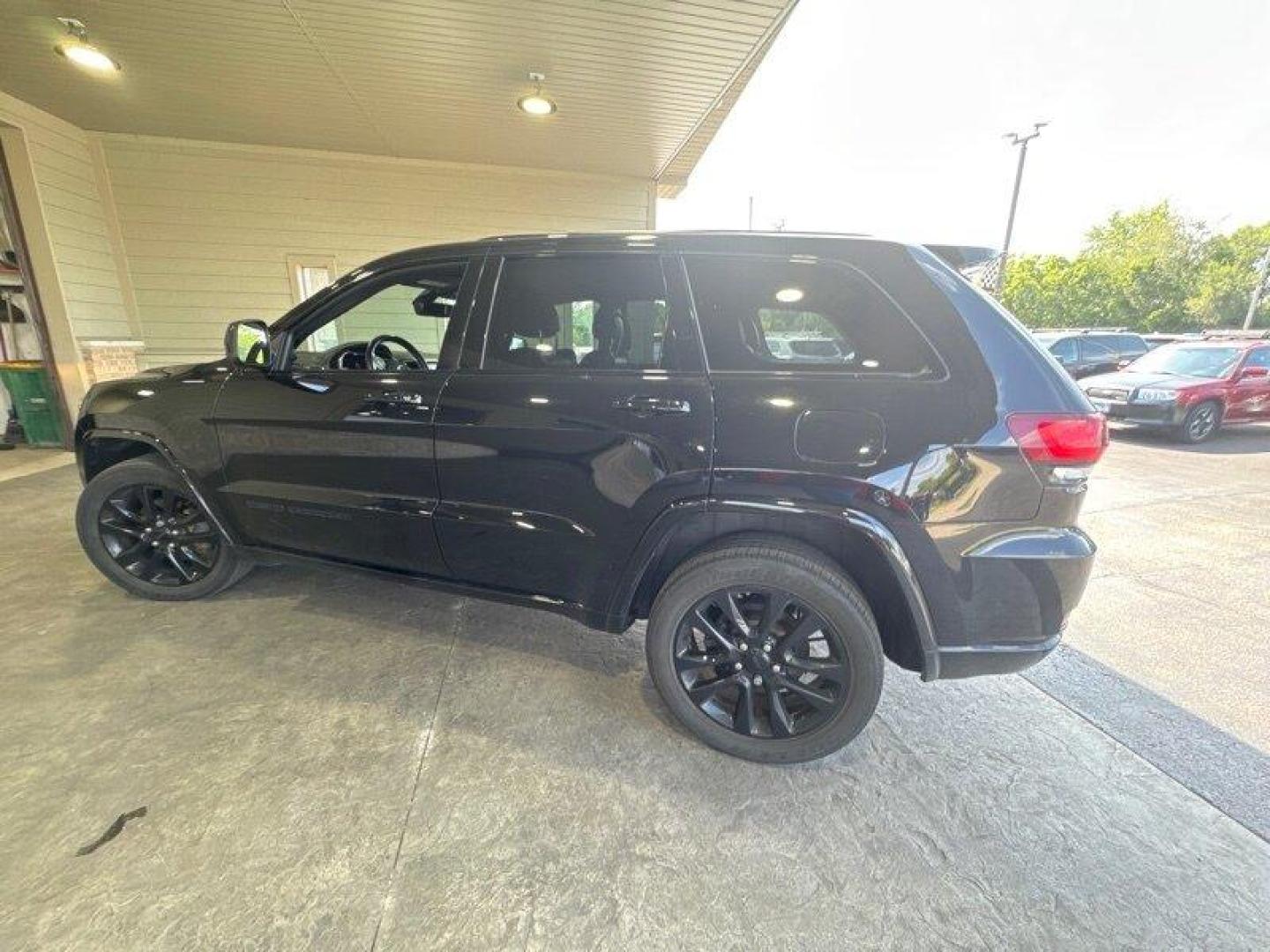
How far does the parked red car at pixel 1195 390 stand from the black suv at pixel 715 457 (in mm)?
8128

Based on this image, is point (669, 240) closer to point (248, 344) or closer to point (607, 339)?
point (607, 339)

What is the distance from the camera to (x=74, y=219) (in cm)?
571

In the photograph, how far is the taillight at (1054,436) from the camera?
151cm

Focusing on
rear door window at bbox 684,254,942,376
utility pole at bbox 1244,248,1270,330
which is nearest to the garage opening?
rear door window at bbox 684,254,942,376

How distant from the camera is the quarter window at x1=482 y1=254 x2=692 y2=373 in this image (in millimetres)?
1849

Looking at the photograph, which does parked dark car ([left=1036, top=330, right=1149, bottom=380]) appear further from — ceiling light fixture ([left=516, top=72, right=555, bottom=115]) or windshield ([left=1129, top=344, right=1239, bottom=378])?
ceiling light fixture ([left=516, top=72, right=555, bottom=115])

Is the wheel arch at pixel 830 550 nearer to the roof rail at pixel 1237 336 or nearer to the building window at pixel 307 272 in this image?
the building window at pixel 307 272

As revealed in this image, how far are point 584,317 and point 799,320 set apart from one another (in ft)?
2.64

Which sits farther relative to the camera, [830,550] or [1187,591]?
[1187,591]

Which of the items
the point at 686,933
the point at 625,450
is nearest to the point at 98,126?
the point at 625,450

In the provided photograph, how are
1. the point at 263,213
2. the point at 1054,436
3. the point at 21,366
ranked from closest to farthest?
the point at 1054,436 < the point at 21,366 < the point at 263,213

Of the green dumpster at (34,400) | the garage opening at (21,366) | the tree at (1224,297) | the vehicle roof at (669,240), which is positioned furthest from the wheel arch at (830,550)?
the tree at (1224,297)

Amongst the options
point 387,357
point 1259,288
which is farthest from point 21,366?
point 1259,288

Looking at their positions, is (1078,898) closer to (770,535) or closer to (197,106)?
(770,535)
